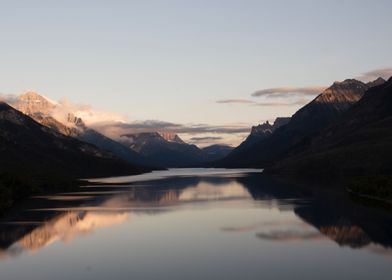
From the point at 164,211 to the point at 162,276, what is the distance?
212 feet

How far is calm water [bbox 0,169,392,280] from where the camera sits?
180 feet

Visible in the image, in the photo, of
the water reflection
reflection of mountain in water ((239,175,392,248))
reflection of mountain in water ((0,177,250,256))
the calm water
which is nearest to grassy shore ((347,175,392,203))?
the water reflection

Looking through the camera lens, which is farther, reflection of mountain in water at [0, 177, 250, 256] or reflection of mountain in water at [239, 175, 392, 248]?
reflection of mountain in water at [0, 177, 250, 256]

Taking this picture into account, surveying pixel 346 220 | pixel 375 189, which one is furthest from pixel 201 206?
pixel 375 189

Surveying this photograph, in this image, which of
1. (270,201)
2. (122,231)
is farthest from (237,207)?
(122,231)

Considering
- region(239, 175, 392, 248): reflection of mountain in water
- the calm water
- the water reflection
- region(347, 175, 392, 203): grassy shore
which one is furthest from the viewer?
region(347, 175, 392, 203): grassy shore

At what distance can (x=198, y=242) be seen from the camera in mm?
73312

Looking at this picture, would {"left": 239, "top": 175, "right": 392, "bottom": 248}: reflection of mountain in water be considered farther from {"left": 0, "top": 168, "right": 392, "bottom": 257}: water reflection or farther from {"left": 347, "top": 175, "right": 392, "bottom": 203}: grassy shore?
{"left": 347, "top": 175, "right": 392, "bottom": 203}: grassy shore

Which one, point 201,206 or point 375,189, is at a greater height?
point 375,189

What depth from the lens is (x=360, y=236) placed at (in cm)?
7669

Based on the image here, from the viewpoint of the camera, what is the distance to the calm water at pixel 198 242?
54.7m

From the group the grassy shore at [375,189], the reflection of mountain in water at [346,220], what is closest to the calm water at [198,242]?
the reflection of mountain in water at [346,220]

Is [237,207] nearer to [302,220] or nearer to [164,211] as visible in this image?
[164,211]

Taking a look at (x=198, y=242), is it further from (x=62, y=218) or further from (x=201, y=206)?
(x=201, y=206)
